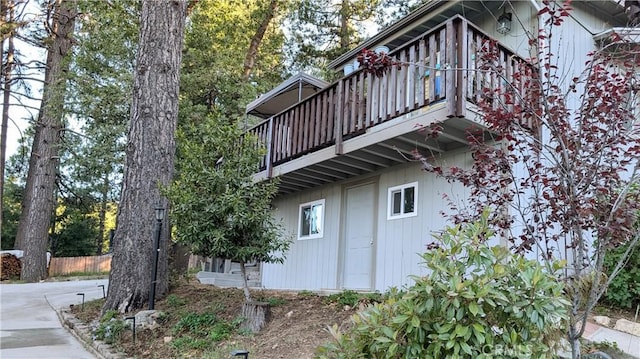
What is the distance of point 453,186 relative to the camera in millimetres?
6531

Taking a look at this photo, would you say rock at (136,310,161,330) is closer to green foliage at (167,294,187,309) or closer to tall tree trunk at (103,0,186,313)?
green foliage at (167,294,187,309)

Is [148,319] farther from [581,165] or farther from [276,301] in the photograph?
[581,165]

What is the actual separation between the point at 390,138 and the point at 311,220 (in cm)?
363

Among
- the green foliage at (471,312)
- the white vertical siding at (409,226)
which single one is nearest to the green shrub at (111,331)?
the white vertical siding at (409,226)

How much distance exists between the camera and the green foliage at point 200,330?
5.43 meters

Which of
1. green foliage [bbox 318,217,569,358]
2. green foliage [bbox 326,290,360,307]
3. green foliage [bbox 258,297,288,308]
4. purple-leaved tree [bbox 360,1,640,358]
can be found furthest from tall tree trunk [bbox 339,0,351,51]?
green foliage [bbox 318,217,569,358]

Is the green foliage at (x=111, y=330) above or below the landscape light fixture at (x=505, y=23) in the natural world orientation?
below

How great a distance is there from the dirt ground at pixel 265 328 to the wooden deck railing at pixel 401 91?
2.25 metres

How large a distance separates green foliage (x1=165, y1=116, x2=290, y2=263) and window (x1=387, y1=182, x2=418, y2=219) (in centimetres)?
206

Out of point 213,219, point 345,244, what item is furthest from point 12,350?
point 345,244

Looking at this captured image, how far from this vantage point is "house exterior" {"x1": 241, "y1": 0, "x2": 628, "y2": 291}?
5.57 meters

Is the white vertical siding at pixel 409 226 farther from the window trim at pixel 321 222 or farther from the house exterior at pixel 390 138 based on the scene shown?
the window trim at pixel 321 222

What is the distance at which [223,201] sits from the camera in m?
5.60

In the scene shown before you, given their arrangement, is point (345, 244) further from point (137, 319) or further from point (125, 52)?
point (125, 52)
